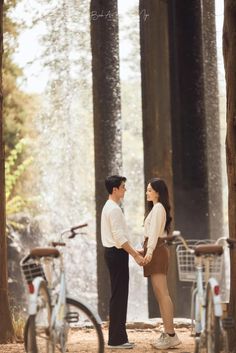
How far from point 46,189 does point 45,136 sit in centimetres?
156

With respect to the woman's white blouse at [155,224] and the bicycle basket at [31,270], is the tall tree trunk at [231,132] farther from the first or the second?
the bicycle basket at [31,270]

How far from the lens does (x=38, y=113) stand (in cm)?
2350

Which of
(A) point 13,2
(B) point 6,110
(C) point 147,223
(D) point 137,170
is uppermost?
(A) point 13,2

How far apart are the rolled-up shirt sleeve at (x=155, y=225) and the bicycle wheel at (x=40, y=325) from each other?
2306 mm

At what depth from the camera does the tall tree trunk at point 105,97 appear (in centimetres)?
1563

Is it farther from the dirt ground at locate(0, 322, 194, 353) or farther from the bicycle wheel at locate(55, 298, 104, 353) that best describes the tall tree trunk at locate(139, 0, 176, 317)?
the bicycle wheel at locate(55, 298, 104, 353)

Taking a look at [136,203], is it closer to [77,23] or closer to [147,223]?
[77,23]

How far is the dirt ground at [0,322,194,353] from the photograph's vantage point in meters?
9.93

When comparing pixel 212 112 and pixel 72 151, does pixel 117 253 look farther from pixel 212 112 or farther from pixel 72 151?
pixel 72 151

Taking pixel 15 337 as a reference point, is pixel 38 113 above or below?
above

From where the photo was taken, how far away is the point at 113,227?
9.86m

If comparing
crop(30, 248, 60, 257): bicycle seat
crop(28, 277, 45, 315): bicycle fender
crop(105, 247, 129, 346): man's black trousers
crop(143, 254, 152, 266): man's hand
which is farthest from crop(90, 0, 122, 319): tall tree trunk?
crop(28, 277, 45, 315): bicycle fender

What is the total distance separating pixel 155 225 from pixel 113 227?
48cm

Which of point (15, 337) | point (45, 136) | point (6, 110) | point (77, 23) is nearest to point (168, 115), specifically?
point (15, 337)
